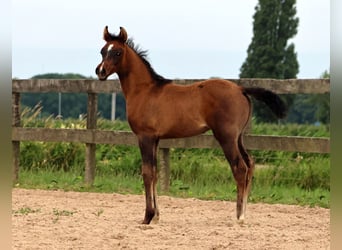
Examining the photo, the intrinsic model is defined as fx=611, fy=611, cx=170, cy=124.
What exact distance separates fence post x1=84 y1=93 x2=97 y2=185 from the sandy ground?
36.1 inches

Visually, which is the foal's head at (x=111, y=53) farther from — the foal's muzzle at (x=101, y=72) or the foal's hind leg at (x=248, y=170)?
the foal's hind leg at (x=248, y=170)

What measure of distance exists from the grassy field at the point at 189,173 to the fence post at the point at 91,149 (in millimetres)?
130

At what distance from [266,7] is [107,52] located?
35.6 m

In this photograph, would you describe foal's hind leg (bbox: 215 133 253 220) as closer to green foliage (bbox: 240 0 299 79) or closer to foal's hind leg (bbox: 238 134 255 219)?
foal's hind leg (bbox: 238 134 255 219)

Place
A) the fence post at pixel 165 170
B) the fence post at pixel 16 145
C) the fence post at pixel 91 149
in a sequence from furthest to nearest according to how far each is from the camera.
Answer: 1. the fence post at pixel 16 145
2. the fence post at pixel 91 149
3. the fence post at pixel 165 170

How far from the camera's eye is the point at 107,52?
5.51 meters

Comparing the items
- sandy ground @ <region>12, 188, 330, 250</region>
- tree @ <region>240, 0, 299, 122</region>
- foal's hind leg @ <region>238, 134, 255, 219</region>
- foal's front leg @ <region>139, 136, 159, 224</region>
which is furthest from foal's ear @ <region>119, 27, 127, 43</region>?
tree @ <region>240, 0, 299, 122</region>

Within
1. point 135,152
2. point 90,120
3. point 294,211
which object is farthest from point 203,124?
point 135,152

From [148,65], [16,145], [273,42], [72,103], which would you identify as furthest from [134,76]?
[72,103]

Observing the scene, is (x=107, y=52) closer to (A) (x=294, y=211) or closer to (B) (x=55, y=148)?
(A) (x=294, y=211)

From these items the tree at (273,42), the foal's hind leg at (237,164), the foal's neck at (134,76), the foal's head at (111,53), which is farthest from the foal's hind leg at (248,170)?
the tree at (273,42)

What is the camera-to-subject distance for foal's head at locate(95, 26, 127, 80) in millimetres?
5469

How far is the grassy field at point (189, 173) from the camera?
7672mm

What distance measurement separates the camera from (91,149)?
8.37m
